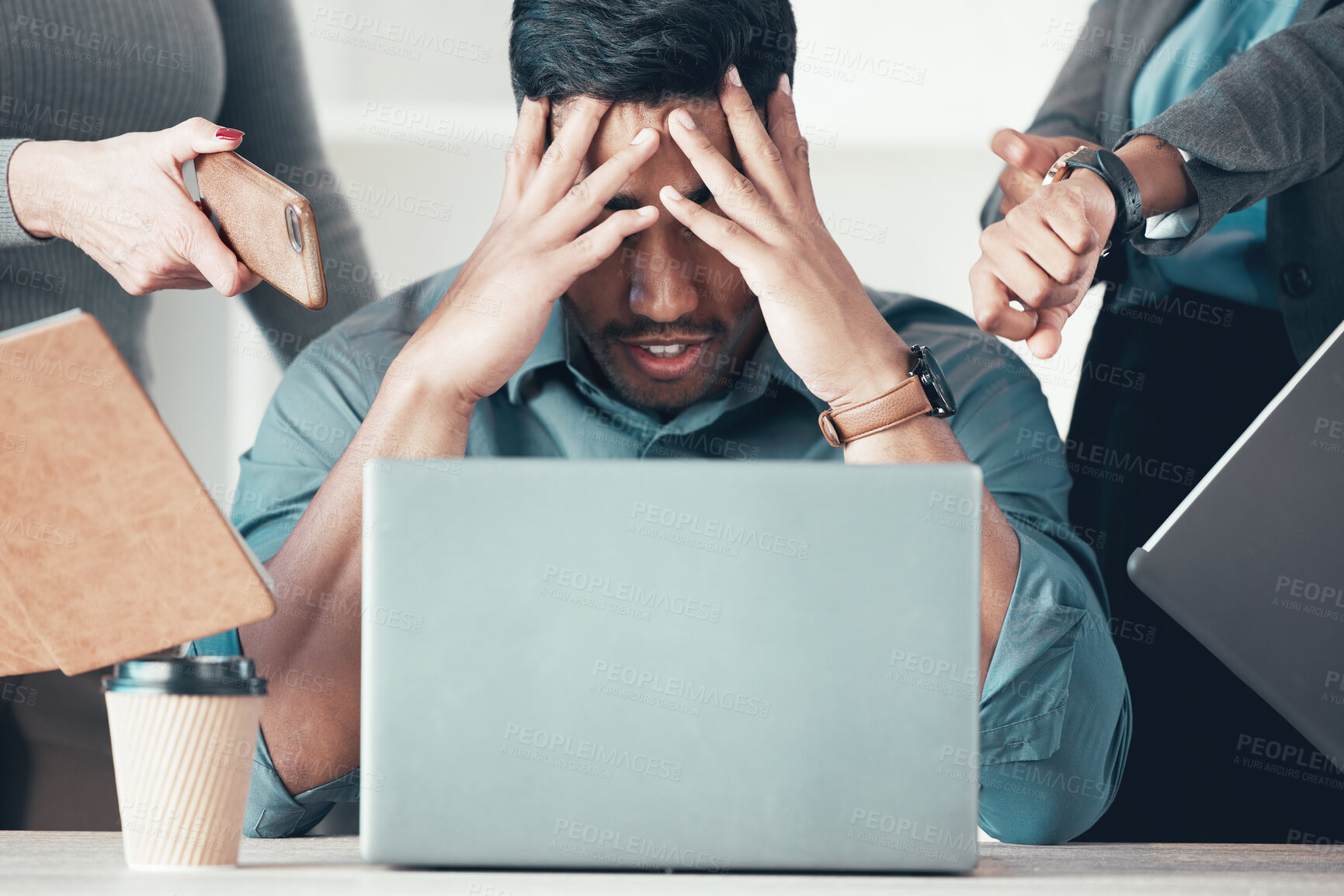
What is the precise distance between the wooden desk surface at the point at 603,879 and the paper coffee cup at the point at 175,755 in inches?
0.6

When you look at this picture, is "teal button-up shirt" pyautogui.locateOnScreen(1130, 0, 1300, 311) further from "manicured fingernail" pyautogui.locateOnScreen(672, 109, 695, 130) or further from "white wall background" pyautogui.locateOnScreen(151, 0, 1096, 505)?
"white wall background" pyautogui.locateOnScreen(151, 0, 1096, 505)

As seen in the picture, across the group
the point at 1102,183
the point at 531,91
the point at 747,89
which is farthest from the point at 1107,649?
the point at 531,91

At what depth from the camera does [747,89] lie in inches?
52.9

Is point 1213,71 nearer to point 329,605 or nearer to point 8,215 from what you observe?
point 329,605

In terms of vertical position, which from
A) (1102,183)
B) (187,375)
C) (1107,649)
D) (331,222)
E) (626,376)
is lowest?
(187,375)

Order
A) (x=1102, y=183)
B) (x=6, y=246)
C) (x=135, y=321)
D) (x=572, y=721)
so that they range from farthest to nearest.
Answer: (x=135, y=321) < (x=6, y=246) < (x=1102, y=183) < (x=572, y=721)

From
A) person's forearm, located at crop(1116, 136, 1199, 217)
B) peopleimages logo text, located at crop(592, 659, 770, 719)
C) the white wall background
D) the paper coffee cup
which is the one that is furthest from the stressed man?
the white wall background

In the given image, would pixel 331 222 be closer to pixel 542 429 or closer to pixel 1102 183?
pixel 542 429

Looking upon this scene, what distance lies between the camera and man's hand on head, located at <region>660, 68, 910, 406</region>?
1.10 metres

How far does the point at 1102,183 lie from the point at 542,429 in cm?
73

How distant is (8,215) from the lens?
43.4 inches

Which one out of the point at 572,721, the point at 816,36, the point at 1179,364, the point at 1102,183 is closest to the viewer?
the point at 572,721

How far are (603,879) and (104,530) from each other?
1.06ft

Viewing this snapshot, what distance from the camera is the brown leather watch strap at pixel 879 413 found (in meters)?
1.06
